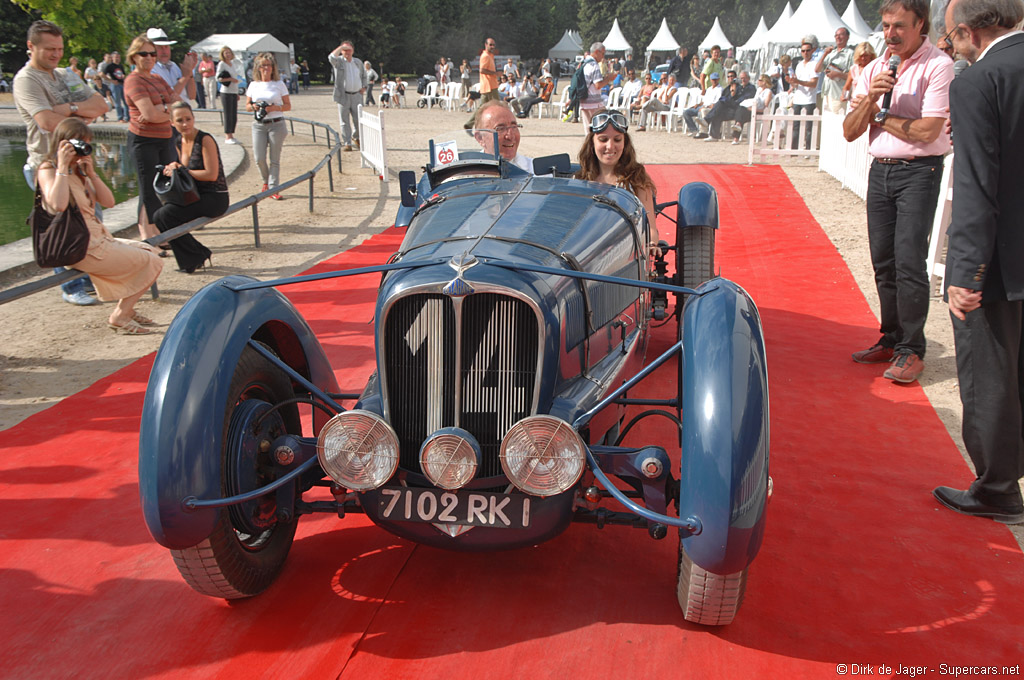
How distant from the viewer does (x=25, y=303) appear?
695cm

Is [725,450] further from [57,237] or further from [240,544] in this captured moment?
[57,237]

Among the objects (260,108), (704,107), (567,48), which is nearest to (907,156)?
(260,108)

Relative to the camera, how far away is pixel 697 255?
5371 mm

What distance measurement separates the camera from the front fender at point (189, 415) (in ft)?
8.53

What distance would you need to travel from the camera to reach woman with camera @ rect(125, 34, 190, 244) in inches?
293

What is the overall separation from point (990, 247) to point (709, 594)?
1.88 metres

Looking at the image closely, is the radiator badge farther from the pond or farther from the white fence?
the white fence

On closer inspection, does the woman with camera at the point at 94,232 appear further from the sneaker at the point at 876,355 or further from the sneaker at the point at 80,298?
the sneaker at the point at 876,355

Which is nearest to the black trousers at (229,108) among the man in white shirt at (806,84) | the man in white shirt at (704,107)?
the man in white shirt at (806,84)

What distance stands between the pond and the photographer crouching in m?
2.22

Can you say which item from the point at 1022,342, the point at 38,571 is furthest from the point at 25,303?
the point at 1022,342

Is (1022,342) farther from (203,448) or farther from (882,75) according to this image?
(203,448)

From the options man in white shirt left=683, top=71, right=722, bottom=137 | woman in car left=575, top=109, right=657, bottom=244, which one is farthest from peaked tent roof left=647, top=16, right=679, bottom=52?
woman in car left=575, top=109, right=657, bottom=244

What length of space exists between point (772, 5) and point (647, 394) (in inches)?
2044
